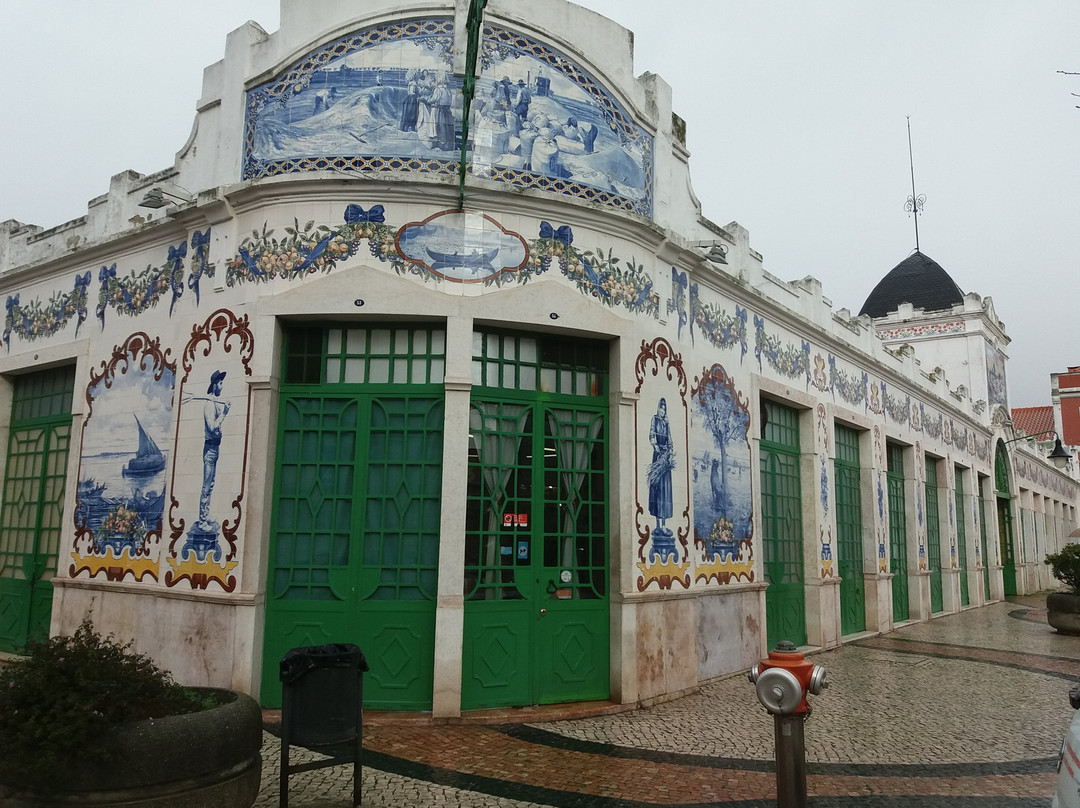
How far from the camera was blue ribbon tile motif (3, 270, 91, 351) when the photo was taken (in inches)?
383

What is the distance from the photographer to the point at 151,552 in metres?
7.95

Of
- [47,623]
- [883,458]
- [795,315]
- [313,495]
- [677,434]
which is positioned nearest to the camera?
[313,495]

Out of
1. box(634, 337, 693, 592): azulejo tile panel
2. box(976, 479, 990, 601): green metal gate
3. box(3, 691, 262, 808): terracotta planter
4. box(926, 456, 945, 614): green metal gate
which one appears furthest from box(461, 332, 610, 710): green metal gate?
box(976, 479, 990, 601): green metal gate

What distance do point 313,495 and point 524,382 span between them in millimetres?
2312

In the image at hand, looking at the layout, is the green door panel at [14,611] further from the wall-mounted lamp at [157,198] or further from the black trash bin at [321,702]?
the black trash bin at [321,702]

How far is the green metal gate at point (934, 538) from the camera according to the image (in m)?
17.9

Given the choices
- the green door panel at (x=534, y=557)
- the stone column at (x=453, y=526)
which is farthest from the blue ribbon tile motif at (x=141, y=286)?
the green door panel at (x=534, y=557)

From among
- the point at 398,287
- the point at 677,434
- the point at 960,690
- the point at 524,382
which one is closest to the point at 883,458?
the point at 960,690

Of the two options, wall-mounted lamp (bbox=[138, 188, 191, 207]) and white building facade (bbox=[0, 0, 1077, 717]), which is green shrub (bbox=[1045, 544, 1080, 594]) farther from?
wall-mounted lamp (bbox=[138, 188, 191, 207])

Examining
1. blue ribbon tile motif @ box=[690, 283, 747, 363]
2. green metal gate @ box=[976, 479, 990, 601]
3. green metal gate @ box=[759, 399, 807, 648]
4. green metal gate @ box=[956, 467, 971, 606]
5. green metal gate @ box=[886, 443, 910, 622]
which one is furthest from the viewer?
green metal gate @ box=[976, 479, 990, 601]

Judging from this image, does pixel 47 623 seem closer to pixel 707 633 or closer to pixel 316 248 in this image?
pixel 316 248

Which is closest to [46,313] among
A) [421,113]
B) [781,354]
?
[421,113]

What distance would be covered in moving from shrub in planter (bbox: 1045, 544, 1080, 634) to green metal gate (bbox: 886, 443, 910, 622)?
2507 millimetres

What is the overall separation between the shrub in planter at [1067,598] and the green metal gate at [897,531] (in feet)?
8.22
